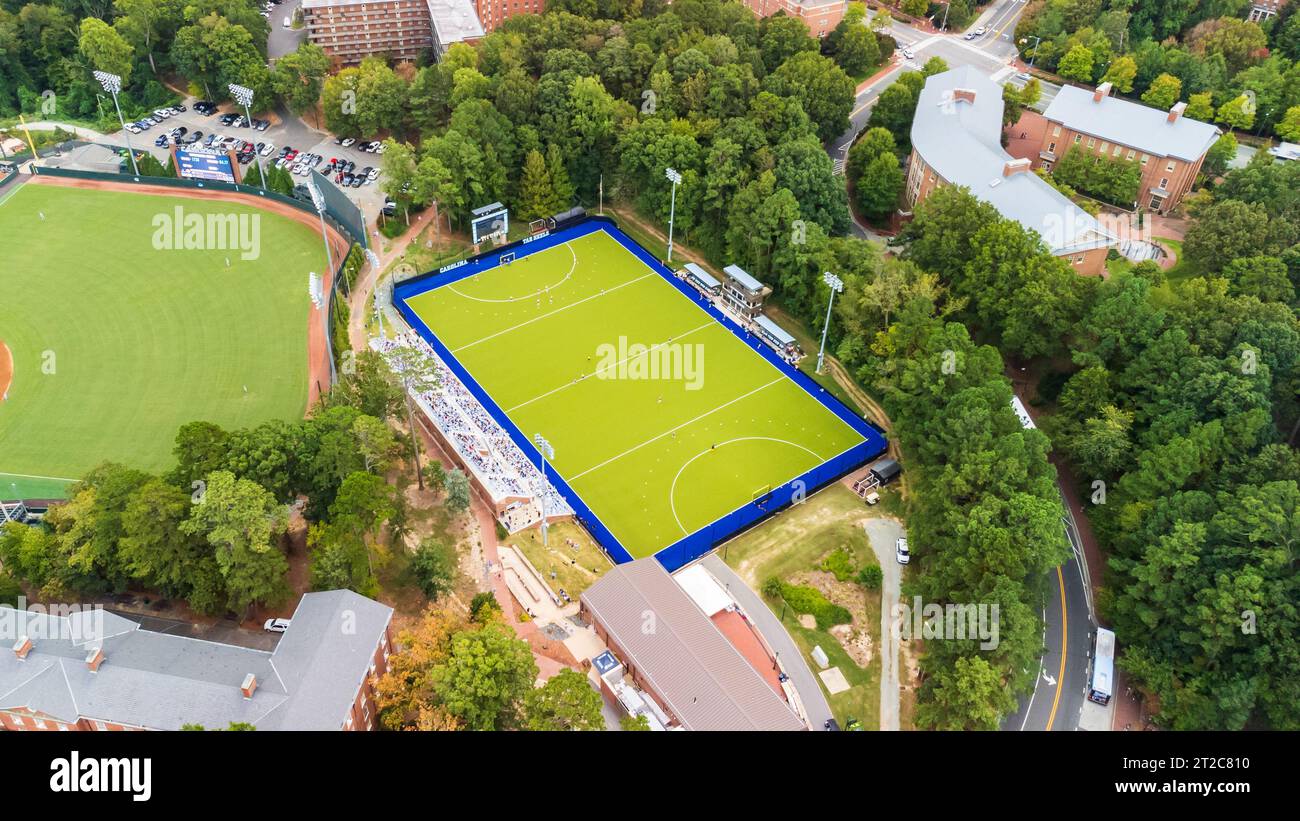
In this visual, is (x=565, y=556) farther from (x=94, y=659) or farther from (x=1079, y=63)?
(x=1079, y=63)

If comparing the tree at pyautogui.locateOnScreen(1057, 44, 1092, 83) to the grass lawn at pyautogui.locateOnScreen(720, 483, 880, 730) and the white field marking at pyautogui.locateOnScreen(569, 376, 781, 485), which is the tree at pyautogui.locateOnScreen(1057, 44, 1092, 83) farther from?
the grass lawn at pyautogui.locateOnScreen(720, 483, 880, 730)

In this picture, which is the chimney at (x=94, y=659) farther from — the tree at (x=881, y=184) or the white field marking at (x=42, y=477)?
the tree at (x=881, y=184)

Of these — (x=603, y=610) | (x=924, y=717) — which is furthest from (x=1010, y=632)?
(x=603, y=610)

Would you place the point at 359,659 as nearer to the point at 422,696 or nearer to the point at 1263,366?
the point at 422,696

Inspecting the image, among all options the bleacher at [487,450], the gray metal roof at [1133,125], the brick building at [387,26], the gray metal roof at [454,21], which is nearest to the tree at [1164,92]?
the gray metal roof at [1133,125]

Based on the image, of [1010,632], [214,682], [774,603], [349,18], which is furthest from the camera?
[349,18]

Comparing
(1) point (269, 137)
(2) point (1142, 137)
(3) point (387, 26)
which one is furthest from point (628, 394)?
(3) point (387, 26)
